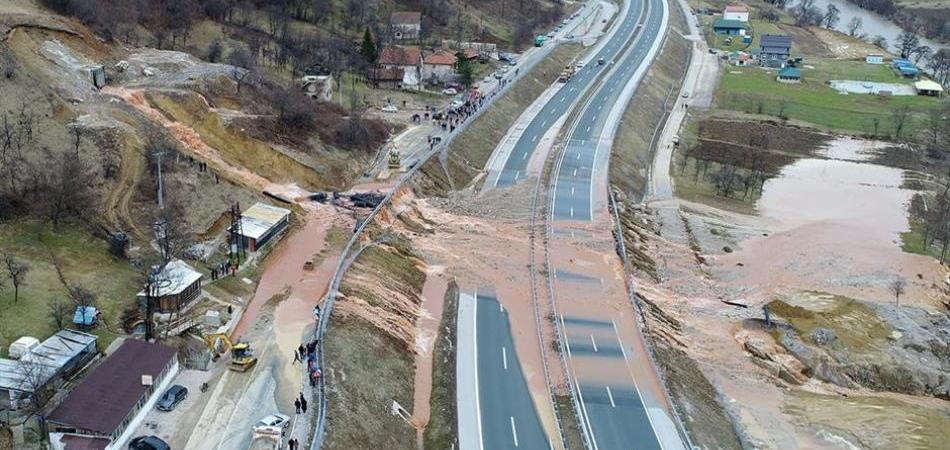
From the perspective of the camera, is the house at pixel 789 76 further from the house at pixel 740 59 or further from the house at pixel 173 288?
the house at pixel 173 288

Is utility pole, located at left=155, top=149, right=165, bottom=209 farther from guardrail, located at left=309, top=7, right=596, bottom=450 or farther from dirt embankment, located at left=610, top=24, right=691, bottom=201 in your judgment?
dirt embankment, located at left=610, top=24, right=691, bottom=201

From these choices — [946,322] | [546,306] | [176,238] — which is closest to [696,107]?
[946,322]

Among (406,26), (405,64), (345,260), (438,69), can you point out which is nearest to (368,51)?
(405,64)

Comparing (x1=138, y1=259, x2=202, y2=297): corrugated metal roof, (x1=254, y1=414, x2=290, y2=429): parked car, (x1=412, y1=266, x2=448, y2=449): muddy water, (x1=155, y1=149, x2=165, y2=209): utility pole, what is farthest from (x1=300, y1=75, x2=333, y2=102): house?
(x1=254, y1=414, x2=290, y2=429): parked car

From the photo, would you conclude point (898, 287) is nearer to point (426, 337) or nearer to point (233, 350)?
point (426, 337)

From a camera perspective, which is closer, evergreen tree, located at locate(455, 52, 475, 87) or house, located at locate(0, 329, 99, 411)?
house, located at locate(0, 329, 99, 411)

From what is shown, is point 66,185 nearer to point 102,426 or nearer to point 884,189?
point 102,426

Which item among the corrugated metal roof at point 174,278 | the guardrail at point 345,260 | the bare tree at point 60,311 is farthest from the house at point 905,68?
the bare tree at point 60,311
